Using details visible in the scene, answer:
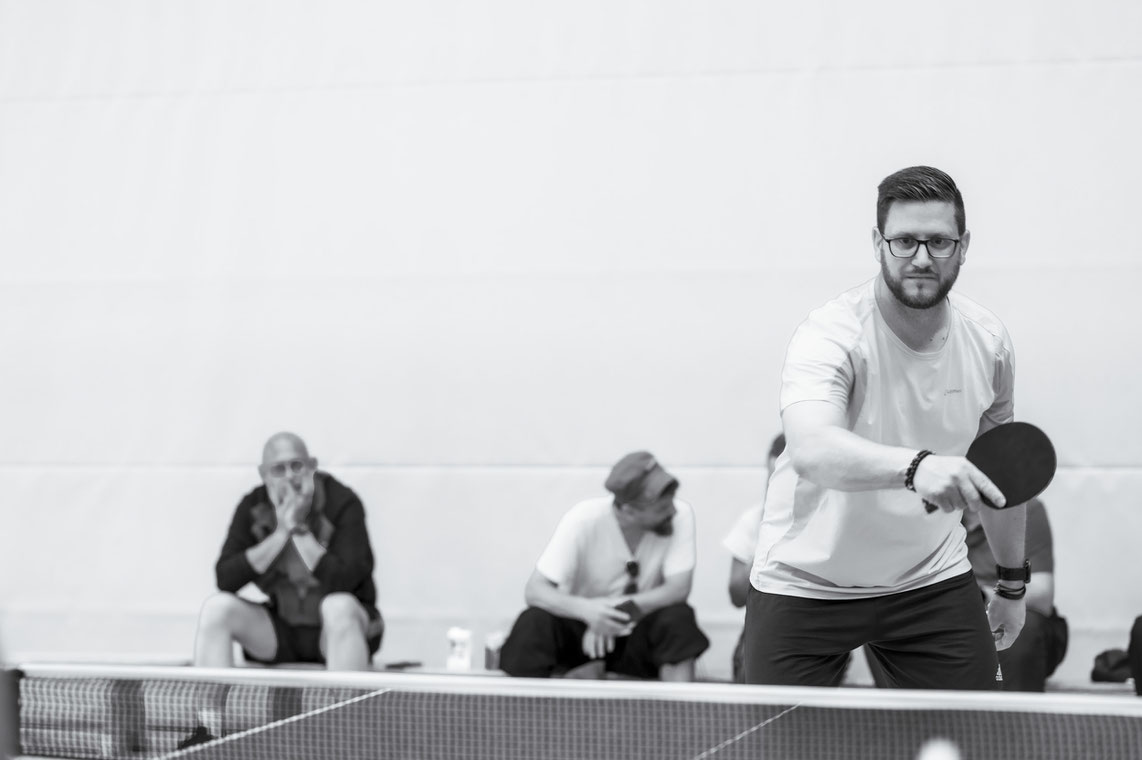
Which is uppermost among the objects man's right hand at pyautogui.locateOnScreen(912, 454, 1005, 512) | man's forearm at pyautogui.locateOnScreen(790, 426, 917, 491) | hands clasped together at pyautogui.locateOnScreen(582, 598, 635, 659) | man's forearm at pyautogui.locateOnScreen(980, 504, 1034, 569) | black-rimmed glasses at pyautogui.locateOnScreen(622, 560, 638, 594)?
man's forearm at pyautogui.locateOnScreen(790, 426, 917, 491)

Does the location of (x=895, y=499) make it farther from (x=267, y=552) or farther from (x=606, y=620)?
(x=267, y=552)

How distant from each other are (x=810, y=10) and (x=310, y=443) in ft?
9.65

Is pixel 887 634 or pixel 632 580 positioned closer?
pixel 887 634

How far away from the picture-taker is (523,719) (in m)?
2.15

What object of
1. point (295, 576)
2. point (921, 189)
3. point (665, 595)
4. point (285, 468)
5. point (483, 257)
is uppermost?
point (483, 257)

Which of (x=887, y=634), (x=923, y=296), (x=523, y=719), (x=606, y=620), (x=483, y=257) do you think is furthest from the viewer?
(x=483, y=257)

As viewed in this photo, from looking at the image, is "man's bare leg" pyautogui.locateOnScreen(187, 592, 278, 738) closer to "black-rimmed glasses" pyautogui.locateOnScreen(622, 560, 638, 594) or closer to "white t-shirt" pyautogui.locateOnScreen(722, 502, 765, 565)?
"black-rimmed glasses" pyautogui.locateOnScreen(622, 560, 638, 594)

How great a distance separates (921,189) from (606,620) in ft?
8.12

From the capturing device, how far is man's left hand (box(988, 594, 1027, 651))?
116 inches

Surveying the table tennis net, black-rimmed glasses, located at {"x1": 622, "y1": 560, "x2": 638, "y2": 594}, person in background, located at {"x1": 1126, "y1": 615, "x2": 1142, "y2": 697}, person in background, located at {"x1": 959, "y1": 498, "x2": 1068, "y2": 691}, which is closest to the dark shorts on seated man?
black-rimmed glasses, located at {"x1": 622, "y1": 560, "x2": 638, "y2": 594}

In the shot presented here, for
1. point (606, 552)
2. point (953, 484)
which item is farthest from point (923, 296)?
point (606, 552)

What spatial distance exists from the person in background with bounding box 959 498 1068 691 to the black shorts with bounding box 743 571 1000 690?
1.69 metres

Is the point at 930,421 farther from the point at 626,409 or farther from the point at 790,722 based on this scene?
the point at 626,409

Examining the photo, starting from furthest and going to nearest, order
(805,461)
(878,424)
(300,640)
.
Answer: (300,640)
(878,424)
(805,461)
